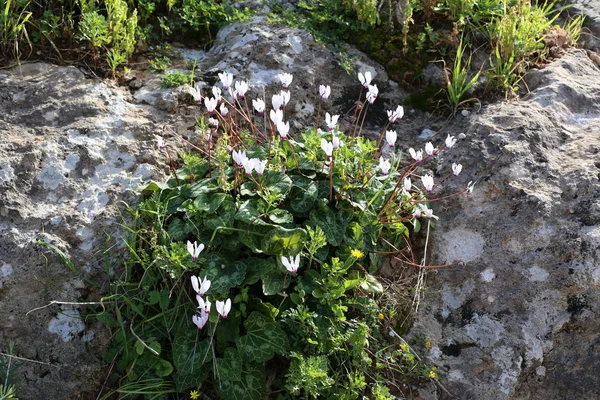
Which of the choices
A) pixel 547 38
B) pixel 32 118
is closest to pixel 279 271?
pixel 32 118

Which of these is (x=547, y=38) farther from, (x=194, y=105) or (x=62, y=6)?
(x=62, y=6)

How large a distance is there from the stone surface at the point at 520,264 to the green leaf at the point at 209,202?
123 cm

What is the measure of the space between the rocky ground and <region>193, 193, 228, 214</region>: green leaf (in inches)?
18.3

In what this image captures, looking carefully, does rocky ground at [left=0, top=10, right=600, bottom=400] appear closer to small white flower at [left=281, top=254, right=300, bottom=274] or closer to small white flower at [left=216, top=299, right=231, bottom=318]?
small white flower at [left=216, top=299, right=231, bottom=318]

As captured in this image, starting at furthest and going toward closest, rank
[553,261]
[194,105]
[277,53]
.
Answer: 1. [277,53]
2. [194,105]
3. [553,261]

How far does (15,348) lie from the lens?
284 centimetres

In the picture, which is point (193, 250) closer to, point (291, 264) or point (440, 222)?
point (291, 264)

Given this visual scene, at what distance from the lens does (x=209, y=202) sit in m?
3.06

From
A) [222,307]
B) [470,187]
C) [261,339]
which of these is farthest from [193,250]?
[470,187]

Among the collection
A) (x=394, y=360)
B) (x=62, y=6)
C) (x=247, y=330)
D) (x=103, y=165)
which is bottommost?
(x=394, y=360)

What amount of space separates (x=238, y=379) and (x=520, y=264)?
165 centimetres

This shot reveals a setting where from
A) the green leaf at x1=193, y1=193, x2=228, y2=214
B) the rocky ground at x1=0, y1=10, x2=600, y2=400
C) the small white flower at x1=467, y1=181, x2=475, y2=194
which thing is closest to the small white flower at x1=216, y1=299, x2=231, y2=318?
the green leaf at x1=193, y1=193, x2=228, y2=214

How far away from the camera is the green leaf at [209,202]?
2996 millimetres

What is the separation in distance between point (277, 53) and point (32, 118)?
165 cm
